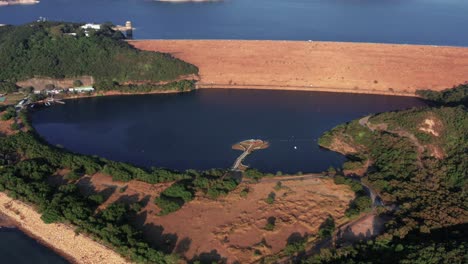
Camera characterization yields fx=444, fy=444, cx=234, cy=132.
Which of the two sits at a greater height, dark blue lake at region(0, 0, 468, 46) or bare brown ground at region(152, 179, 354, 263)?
dark blue lake at region(0, 0, 468, 46)

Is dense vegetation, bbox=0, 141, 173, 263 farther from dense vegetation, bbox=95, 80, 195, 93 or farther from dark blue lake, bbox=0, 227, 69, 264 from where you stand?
dense vegetation, bbox=95, 80, 195, 93

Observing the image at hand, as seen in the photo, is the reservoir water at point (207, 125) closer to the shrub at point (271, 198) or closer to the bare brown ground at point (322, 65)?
the bare brown ground at point (322, 65)

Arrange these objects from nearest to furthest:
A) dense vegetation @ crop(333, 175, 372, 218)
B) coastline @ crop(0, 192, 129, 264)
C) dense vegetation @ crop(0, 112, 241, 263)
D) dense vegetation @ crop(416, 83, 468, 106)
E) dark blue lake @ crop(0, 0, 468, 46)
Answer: coastline @ crop(0, 192, 129, 264), dense vegetation @ crop(0, 112, 241, 263), dense vegetation @ crop(333, 175, 372, 218), dense vegetation @ crop(416, 83, 468, 106), dark blue lake @ crop(0, 0, 468, 46)

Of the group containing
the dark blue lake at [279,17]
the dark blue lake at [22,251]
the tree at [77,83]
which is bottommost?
the dark blue lake at [22,251]

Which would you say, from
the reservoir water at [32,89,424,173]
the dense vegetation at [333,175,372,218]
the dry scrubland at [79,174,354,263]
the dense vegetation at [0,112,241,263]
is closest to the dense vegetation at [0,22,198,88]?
the reservoir water at [32,89,424,173]

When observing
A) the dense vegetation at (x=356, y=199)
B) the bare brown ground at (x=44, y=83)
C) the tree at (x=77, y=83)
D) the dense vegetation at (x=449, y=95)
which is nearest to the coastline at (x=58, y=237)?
the dense vegetation at (x=356, y=199)

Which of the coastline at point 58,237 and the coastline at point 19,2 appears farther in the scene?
the coastline at point 19,2

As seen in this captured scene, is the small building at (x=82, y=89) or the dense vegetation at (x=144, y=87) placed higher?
the dense vegetation at (x=144, y=87)
